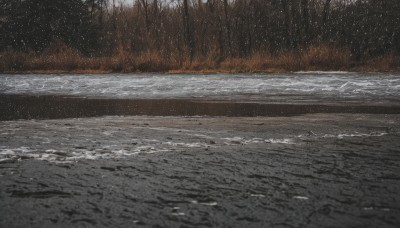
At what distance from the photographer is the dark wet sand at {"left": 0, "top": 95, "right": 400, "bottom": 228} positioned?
73.3 inches

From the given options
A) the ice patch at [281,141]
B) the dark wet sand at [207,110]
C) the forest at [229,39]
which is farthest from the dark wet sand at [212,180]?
the forest at [229,39]

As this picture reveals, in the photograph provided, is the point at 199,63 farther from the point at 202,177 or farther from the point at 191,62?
the point at 202,177

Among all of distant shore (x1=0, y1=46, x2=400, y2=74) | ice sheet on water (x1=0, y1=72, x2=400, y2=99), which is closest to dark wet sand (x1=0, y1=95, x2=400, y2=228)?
ice sheet on water (x1=0, y1=72, x2=400, y2=99)

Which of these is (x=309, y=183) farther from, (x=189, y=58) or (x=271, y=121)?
(x=189, y=58)

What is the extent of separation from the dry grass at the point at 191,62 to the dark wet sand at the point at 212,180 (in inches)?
440

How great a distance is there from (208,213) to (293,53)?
51.5 ft

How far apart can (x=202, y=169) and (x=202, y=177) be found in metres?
0.21

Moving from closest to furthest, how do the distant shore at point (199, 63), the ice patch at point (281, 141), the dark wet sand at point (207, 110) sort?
1. the ice patch at point (281, 141)
2. the dark wet sand at point (207, 110)
3. the distant shore at point (199, 63)

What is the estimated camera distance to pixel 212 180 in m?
2.50

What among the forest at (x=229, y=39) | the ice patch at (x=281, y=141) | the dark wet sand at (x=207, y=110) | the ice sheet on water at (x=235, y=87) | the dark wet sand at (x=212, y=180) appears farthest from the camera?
the forest at (x=229, y=39)

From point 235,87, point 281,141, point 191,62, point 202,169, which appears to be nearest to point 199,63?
point 191,62

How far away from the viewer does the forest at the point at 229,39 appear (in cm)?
1655

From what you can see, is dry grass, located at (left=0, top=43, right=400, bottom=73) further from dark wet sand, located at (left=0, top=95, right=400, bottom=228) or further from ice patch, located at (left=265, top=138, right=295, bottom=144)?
ice patch, located at (left=265, top=138, right=295, bottom=144)

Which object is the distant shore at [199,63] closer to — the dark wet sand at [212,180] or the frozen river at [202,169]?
the frozen river at [202,169]
